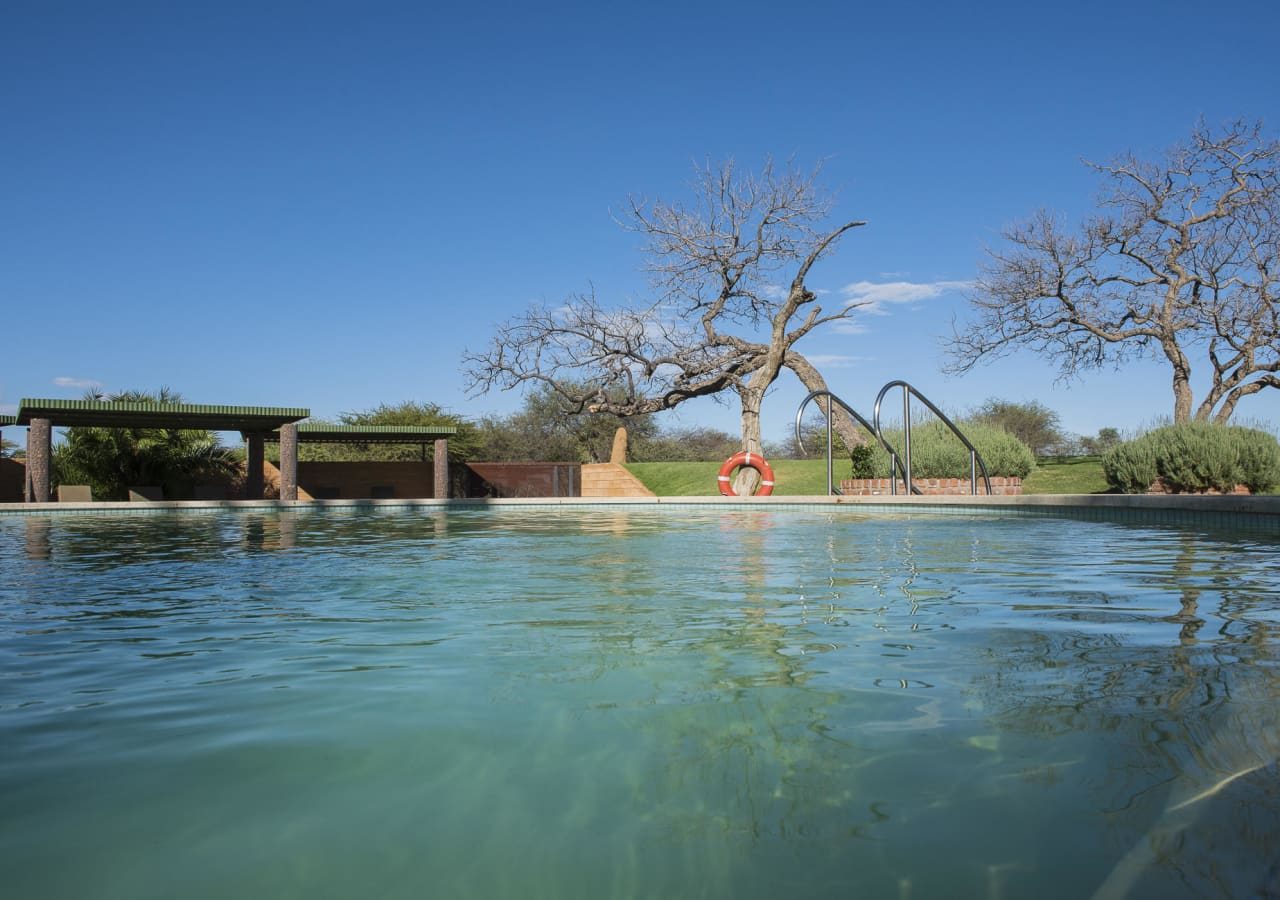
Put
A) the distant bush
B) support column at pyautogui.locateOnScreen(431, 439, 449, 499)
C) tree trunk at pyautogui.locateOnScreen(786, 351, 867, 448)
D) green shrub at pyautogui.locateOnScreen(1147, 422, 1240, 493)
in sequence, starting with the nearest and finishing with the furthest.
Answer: green shrub at pyautogui.locateOnScreen(1147, 422, 1240, 493) → support column at pyautogui.locateOnScreen(431, 439, 449, 499) → tree trunk at pyautogui.locateOnScreen(786, 351, 867, 448) → the distant bush

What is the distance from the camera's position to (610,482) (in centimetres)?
2389

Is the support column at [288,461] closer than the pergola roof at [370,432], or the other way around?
the support column at [288,461]

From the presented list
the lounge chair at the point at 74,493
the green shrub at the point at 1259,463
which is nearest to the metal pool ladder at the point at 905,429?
the green shrub at the point at 1259,463

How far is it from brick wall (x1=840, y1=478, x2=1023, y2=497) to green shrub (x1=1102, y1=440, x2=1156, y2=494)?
1979 millimetres

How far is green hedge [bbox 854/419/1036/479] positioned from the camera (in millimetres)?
18906

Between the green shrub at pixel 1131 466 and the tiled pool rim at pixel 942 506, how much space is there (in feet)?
15.4

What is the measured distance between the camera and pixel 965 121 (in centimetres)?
2048

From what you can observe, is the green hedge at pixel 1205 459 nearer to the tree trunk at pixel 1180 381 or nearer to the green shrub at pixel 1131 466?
the green shrub at pixel 1131 466

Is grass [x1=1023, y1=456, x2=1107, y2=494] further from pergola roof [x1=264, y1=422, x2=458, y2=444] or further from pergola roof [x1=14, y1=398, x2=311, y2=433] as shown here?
pergola roof [x1=14, y1=398, x2=311, y2=433]

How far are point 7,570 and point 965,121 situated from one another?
20.6 meters

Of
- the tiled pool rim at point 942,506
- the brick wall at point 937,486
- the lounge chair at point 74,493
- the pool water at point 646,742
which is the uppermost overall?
the lounge chair at point 74,493

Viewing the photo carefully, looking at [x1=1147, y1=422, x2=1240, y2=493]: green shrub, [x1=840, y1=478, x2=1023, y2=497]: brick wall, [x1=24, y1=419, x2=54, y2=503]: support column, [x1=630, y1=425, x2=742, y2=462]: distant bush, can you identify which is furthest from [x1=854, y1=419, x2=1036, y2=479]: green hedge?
[x1=630, y1=425, x2=742, y2=462]: distant bush

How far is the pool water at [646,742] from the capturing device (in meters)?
1.50

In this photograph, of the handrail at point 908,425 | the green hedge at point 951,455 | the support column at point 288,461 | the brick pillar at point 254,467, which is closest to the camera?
the handrail at point 908,425
